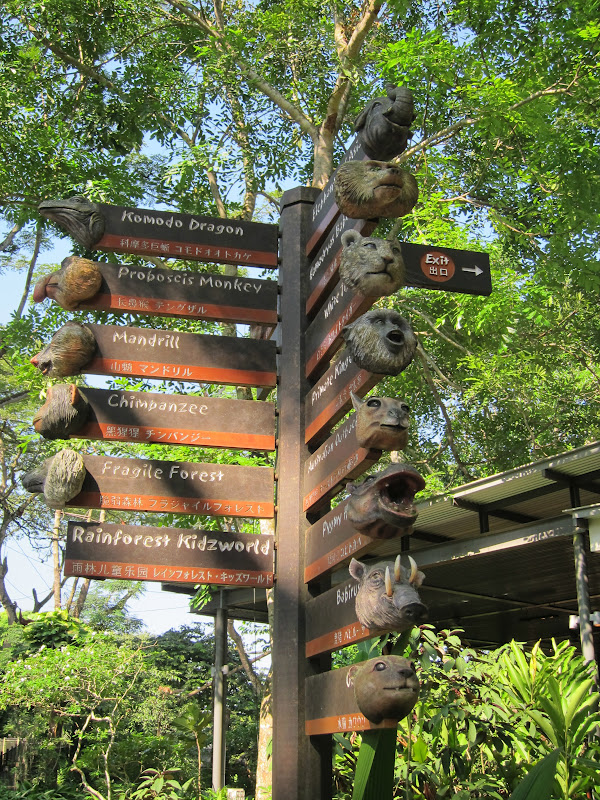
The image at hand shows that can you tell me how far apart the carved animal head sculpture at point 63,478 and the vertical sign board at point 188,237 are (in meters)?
1.28

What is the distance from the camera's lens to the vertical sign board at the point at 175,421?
416 cm

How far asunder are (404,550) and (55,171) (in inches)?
262

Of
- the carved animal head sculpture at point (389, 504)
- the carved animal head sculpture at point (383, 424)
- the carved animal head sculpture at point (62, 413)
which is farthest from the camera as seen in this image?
the carved animal head sculpture at point (62, 413)

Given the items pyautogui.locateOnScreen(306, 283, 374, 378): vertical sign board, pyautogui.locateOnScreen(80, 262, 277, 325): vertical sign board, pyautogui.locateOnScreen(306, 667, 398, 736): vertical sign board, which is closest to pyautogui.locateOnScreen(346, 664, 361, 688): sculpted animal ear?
pyautogui.locateOnScreen(306, 667, 398, 736): vertical sign board

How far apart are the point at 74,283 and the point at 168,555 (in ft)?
5.13

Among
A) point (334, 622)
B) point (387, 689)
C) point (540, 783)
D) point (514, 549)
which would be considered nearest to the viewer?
point (387, 689)

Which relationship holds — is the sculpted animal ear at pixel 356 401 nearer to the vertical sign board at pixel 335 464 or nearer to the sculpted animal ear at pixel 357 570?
the vertical sign board at pixel 335 464

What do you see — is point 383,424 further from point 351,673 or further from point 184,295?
point 184,295

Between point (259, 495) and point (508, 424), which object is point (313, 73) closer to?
point (508, 424)

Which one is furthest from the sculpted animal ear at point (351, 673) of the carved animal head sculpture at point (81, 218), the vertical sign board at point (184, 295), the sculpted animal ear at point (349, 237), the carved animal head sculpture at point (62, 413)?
the carved animal head sculpture at point (81, 218)

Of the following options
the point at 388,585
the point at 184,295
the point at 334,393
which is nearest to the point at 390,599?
the point at 388,585

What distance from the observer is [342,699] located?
119 inches

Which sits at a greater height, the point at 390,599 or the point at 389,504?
the point at 389,504

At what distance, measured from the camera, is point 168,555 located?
13.0ft
